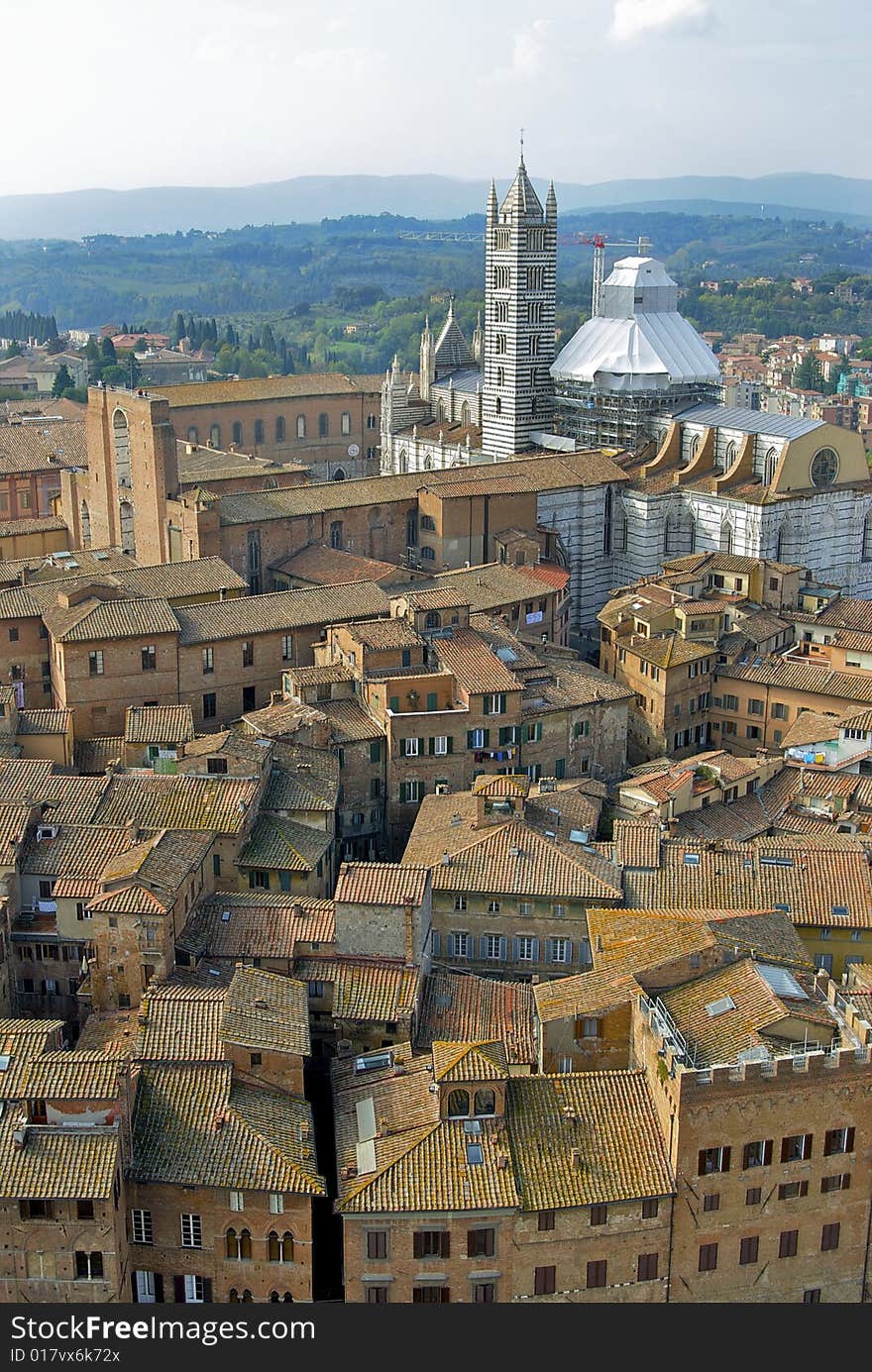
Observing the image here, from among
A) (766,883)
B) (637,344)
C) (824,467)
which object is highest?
(637,344)

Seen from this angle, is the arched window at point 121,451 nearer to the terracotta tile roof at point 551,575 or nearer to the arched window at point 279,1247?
the terracotta tile roof at point 551,575

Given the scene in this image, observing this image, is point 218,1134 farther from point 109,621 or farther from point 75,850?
point 109,621

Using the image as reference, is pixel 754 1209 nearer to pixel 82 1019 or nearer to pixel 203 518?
pixel 82 1019

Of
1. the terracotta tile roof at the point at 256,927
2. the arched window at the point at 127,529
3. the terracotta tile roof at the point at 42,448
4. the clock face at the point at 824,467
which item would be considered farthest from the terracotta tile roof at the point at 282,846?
the terracotta tile roof at the point at 42,448

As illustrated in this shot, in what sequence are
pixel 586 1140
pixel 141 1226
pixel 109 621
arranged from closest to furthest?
pixel 141 1226
pixel 586 1140
pixel 109 621

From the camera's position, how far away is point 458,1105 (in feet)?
107

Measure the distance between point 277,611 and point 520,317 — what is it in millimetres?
34571

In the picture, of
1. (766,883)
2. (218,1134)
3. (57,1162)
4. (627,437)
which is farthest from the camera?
(627,437)

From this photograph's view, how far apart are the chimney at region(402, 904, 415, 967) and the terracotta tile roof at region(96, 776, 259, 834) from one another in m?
7.12

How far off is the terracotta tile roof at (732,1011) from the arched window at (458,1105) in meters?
4.77

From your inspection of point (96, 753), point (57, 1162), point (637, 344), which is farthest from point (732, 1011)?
point (637, 344)

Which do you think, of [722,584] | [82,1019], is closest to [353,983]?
[82,1019]

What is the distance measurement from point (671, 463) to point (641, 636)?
20.1 meters

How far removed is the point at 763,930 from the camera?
1531 inches
